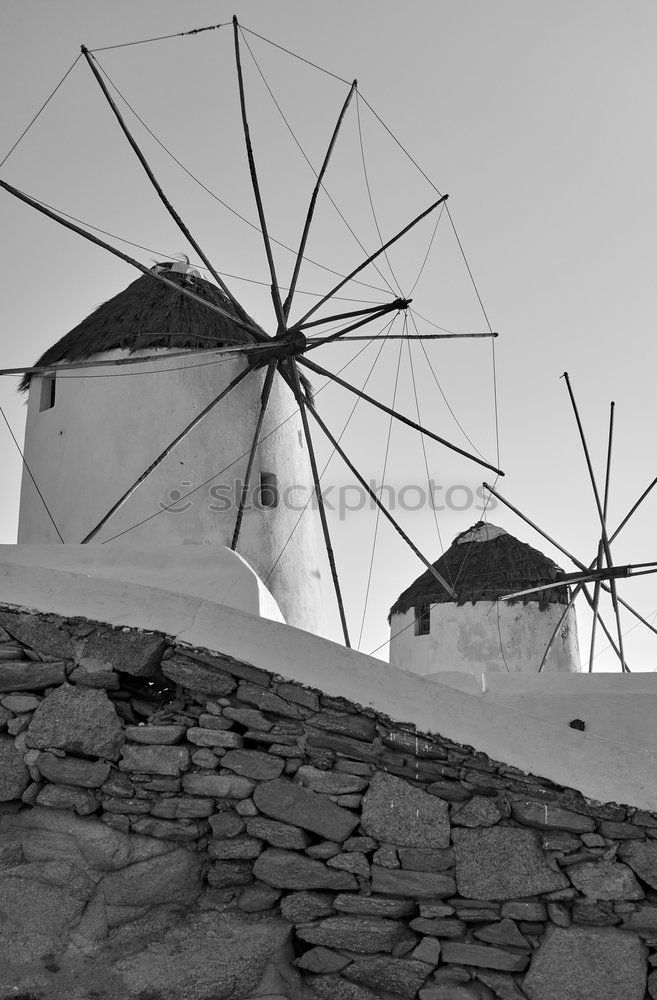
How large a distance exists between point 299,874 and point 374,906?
0.33 meters

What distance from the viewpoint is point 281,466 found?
8867 mm

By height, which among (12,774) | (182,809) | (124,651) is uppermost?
(124,651)

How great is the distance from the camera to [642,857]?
4105mm

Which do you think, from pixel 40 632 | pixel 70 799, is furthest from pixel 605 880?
pixel 40 632

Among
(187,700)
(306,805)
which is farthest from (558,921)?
(187,700)

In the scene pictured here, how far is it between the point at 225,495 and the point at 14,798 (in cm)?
428

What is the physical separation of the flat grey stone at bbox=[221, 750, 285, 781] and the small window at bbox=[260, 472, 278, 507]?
445 centimetres

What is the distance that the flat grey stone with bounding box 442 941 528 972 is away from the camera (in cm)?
397

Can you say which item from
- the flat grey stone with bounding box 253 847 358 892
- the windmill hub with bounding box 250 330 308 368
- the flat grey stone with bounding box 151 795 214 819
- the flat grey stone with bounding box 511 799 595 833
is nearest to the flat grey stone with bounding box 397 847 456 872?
the flat grey stone with bounding box 253 847 358 892

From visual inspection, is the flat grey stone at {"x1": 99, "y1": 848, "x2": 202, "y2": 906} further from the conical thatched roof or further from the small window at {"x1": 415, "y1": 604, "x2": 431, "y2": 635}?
the small window at {"x1": 415, "y1": 604, "x2": 431, "y2": 635}

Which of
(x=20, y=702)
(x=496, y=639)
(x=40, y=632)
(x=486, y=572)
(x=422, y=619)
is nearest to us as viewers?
(x=20, y=702)

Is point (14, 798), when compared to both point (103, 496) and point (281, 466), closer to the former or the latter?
point (103, 496)

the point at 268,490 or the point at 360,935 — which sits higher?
the point at 268,490

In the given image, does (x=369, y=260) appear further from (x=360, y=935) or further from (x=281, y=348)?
(x=360, y=935)
